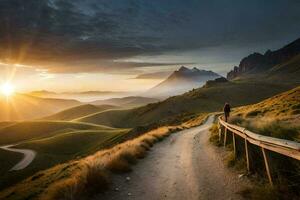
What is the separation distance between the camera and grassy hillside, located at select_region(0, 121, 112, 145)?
5496 inches

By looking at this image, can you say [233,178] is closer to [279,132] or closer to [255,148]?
[255,148]

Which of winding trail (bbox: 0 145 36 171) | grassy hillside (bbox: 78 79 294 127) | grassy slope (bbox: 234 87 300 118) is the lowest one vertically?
winding trail (bbox: 0 145 36 171)

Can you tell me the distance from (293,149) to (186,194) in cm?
403

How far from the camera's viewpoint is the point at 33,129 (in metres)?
150

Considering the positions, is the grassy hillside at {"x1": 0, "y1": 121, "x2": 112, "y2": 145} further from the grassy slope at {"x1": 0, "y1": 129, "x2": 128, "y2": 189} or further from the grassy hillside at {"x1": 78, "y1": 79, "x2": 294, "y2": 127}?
the grassy slope at {"x1": 0, "y1": 129, "x2": 128, "y2": 189}

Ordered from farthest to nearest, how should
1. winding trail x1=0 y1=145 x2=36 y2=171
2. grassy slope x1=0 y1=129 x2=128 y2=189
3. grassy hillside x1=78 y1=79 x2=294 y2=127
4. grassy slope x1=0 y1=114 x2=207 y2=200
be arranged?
grassy hillside x1=78 y1=79 x2=294 y2=127
grassy slope x1=0 y1=129 x2=128 y2=189
winding trail x1=0 y1=145 x2=36 y2=171
grassy slope x1=0 y1=114 x2=207 y2=200

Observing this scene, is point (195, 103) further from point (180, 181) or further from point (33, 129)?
point (180, 181)

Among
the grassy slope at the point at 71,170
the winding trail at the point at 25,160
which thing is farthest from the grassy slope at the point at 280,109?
the winding trail at the point at 25,160

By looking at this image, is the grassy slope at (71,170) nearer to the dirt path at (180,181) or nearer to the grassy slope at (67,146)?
the dirt path at (180,181)

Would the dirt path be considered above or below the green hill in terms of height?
above

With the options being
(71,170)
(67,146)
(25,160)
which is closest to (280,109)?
(71,170)

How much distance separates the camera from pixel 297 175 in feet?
24.9

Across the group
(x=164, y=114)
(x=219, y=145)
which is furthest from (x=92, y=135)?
(x=219, y=145)

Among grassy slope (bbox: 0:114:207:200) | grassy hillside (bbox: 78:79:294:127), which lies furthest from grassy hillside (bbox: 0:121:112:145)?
grassy slope (bbox: 0:114:207:200)
